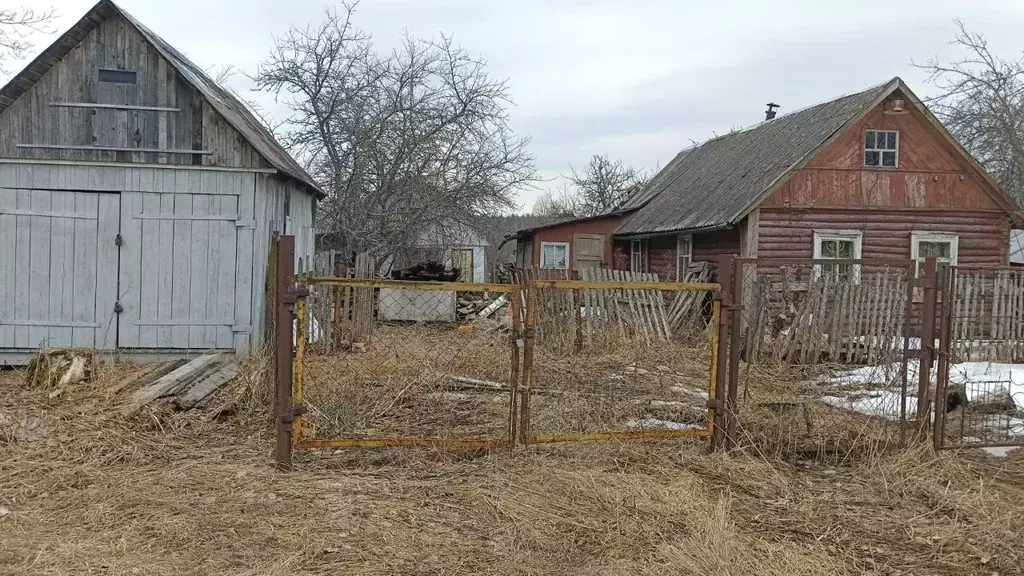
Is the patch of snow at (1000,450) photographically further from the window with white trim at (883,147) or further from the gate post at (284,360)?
the window with white trim at (883,147)

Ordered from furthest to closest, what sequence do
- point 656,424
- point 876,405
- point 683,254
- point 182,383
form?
point 683,254
point 182,383
point 876,405
point 656,424

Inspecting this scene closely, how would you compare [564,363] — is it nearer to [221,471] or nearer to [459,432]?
[459,432]

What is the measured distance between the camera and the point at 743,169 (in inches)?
689

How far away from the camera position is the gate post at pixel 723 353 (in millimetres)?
5633

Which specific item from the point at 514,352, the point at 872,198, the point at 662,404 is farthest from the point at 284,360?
the point at 872,198

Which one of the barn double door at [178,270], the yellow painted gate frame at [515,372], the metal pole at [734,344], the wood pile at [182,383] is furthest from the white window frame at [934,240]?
the wood pile at [182,383]

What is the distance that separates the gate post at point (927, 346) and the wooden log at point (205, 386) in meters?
6.20

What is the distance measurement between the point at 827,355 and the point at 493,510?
7.90m

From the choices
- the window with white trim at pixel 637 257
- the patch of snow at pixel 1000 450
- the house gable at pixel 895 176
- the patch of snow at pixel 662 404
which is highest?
the house gable at pixel 895 176

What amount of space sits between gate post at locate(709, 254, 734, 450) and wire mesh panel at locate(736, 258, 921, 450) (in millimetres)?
83

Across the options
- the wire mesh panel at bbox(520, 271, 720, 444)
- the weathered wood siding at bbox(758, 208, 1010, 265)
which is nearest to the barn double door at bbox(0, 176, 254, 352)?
the wire mesh panel at bbox(520, 271, 720, 444)

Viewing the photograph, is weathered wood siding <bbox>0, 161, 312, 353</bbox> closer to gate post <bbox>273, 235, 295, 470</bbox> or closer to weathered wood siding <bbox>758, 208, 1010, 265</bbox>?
gate post <bbox>273, 235, 295, 470</bbox>

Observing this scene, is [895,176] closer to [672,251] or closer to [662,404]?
[672,251]

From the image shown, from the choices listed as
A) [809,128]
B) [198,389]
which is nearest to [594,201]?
[809,128]
